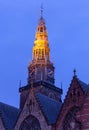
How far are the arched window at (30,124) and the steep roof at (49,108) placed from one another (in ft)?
6.35

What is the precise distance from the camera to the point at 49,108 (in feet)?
238

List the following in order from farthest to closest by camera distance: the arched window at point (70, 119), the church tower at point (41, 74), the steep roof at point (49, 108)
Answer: the church tower at point (41, 74), the steep roof at point (49, 108), the arched window at point (70, 119)

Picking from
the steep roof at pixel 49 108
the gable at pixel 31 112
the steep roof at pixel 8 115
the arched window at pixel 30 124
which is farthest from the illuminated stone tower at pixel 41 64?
the arched window at pixel 30 124

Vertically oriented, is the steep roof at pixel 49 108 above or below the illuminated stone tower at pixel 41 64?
below

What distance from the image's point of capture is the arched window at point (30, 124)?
70812mm

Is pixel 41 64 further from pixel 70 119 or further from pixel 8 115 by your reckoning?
pixel 70 119

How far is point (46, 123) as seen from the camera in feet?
227

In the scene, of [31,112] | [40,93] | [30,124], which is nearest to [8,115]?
[40,93]

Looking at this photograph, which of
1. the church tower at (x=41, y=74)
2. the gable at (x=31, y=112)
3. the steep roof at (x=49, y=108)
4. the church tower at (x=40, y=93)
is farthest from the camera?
the church tower at (x=41, y=74)

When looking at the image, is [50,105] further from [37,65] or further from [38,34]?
[38,34]

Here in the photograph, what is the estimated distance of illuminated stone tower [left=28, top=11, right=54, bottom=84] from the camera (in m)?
87.8

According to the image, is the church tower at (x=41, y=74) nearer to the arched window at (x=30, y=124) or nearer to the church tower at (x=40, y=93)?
the church tower at (x=40, y=93)

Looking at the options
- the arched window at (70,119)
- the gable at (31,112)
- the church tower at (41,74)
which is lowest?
the arched window at (70,119)

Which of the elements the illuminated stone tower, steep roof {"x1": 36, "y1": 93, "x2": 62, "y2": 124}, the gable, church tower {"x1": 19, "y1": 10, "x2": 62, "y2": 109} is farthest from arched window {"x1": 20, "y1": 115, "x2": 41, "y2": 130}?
the illuminated stone tower
